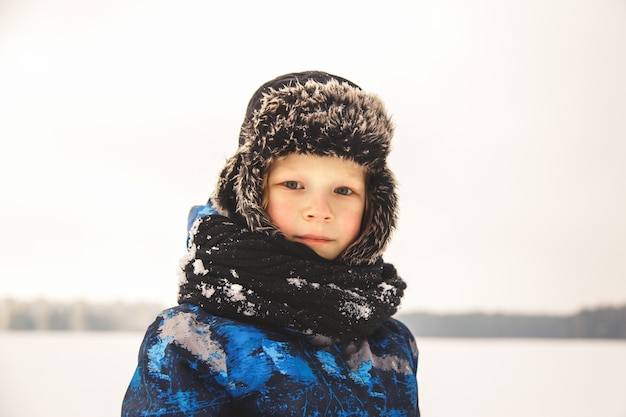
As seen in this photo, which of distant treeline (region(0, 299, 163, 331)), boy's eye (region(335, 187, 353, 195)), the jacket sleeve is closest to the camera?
the jacket sleeve

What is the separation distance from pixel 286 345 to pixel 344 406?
0.14 meters

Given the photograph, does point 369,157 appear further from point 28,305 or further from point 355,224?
point 28,305

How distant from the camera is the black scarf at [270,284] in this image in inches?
37.5

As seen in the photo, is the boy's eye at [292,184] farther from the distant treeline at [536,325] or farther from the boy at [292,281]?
the distant treeline at [536,325]

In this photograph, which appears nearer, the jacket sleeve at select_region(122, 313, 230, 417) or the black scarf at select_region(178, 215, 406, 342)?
the jacket sleeve at select_region(122, 313, 230, 417)

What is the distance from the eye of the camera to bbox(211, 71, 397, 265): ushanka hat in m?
1.04

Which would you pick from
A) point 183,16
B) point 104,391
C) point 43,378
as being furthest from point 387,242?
point 183,16

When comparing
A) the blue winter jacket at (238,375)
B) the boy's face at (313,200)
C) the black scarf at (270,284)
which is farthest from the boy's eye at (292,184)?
the blue winter jacket at (238,375)

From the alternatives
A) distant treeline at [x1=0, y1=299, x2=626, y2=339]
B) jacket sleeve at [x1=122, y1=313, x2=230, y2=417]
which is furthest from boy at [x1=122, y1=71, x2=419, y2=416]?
distant treeline at [x1=0, y1=299, x2=626, y2=339]

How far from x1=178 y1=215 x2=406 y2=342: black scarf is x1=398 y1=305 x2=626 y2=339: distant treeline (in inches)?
106

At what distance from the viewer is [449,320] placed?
3.97 meters

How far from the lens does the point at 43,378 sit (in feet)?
11.5

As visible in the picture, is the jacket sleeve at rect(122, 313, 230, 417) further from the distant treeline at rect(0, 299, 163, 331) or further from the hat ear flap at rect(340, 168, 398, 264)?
the distant treeline at rect(0, 299, 163, 331)

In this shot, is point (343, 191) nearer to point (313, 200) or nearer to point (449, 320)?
point (313, 200)
